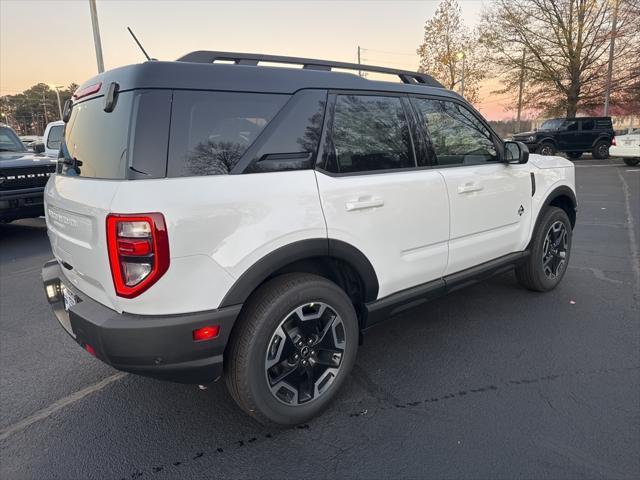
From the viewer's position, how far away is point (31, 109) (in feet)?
269

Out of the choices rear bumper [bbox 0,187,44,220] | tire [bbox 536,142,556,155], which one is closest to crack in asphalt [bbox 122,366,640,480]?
rear bumper [bbox 0,187,44,220]

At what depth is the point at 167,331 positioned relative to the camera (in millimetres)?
1948

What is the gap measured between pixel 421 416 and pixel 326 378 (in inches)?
22.8

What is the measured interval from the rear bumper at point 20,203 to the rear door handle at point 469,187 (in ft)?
20.8

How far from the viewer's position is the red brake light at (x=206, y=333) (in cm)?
201

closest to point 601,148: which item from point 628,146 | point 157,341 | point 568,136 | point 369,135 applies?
point 568,136

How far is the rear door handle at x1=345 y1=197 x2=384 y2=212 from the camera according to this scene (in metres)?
2.46

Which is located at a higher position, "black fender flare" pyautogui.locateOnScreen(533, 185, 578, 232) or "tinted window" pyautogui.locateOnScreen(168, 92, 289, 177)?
"tinted window" pyautogui.locateOnScreen(168, 92, 289, 177)

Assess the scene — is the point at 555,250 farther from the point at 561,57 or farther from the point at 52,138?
the point at 561,57

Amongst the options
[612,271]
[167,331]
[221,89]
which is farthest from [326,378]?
[612,271]

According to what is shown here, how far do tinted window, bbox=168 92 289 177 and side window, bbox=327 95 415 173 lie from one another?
0.45m

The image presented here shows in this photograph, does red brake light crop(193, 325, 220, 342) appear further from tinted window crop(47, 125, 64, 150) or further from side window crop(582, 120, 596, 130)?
side window crop(582, 120, 596, 130)

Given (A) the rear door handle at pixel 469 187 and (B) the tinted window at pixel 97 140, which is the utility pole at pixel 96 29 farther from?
(A) the rear door handle at pixel 469 187

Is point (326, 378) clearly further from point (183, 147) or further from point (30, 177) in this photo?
point (30, 177)
